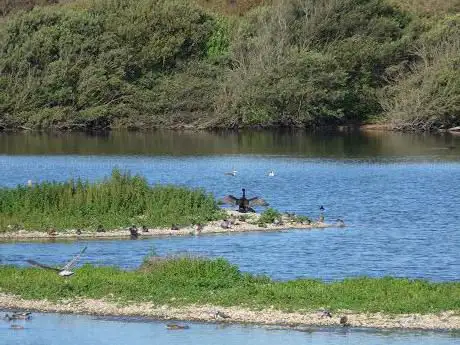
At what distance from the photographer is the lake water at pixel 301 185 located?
30.3m

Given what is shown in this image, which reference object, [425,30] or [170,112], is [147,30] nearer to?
[170,112]

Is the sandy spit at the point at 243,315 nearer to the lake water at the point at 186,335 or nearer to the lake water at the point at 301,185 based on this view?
the lake water at the point at 186,335

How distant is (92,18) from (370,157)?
33.2 meters

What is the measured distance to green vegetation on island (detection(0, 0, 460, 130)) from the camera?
271ft

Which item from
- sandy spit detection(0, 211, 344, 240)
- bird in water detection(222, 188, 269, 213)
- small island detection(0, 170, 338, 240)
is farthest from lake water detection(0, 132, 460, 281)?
bird in water detection(222, 188, 269, 213)

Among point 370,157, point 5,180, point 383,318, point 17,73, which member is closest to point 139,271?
point 383,318

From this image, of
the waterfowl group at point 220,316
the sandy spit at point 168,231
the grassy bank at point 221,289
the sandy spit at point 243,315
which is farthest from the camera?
the sandy spit at point 168,231

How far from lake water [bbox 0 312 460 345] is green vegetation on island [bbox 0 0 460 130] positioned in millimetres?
59772

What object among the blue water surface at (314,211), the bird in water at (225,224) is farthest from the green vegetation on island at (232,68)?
the bird in water at (225,224)

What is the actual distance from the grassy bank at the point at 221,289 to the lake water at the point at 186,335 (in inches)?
35.2

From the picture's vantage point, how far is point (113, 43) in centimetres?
8756

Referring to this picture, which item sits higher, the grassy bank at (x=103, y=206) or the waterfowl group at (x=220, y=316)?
the grassy bank at (x=103, y=206)

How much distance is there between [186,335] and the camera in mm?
21703

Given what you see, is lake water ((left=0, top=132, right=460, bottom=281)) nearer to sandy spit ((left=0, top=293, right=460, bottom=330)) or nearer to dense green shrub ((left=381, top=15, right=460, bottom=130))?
dense green shrub ((left=381, top=15, right=460, bottom=130))
